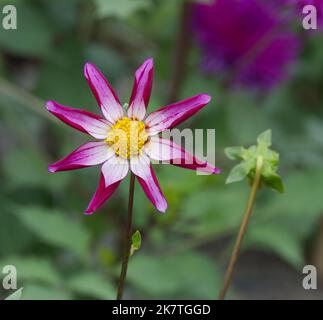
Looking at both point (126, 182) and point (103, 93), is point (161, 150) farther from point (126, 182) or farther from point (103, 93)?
point (126, 182)

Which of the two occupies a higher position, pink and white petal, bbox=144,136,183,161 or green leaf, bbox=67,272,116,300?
green leaf, bbox=67,272,116,300

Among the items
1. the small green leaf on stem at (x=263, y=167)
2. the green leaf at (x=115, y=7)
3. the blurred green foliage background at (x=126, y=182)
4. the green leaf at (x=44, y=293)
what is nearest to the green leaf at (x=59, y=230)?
the blurred green foliage background at (x=126, y=182)

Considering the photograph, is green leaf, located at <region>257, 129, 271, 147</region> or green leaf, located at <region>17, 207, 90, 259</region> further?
green leaf, located at <region>17, 207, 90, 259</region>

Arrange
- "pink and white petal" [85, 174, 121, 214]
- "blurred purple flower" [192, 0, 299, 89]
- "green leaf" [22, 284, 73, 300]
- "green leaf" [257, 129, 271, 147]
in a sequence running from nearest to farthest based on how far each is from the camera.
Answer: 1. "pink and white petal" [85, 174, 121, 214]
2. "green leaf" [257, 129, 271, 147]
3. "green leaf" [22, 284, 73, 300]
4. "blurred purple flower" [192, 0, 299, 89]

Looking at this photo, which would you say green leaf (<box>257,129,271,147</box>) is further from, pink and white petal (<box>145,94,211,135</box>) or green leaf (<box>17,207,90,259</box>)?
green leaf (<box>17,207,90,259</box>)

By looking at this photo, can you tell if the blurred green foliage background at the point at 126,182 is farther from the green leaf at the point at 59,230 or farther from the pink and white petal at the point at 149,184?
the pink and white petal at the point at 149,184

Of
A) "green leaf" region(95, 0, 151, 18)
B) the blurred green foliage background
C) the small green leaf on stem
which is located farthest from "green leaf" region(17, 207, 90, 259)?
the small green leaf on stem

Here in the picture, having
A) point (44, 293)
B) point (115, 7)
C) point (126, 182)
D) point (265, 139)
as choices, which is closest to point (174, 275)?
point (126, 182)
